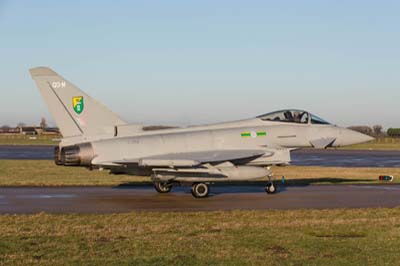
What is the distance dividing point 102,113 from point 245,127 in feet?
16.7

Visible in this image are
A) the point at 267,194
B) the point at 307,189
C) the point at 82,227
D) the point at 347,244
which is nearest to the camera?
the point at 347,244

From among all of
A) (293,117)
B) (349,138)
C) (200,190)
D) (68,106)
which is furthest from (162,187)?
(349,138)

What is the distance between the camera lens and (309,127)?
21.6 metres

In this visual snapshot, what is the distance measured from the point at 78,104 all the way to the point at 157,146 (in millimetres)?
2968

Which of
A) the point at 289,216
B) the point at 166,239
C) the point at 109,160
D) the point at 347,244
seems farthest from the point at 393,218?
the point at 109,160

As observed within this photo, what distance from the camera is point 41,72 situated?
1967 cm

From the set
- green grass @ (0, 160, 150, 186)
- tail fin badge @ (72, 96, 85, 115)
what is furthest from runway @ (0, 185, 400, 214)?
tail fin badge @ (72, 96, 85, 115)

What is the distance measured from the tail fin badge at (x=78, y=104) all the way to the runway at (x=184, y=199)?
2.88m

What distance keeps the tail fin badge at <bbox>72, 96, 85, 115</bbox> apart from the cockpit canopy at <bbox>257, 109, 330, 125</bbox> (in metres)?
6.48

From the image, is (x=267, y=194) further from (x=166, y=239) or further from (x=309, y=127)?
(x=166, y=239)

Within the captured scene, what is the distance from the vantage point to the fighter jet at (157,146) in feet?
63.1

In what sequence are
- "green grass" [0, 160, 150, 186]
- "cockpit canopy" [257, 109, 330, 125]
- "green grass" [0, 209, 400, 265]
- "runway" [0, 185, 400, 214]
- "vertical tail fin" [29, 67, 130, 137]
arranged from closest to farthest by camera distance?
"green grass" [0, 209, 400, 265]
"runway" [0, 185, 400, 214]
"vertical tail fin" [29, 67, 130, 137]
"cockpit canopy" [257, 109, 330, 125]
"green grass" [0, 160, 150, 186]

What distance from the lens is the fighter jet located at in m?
19.2

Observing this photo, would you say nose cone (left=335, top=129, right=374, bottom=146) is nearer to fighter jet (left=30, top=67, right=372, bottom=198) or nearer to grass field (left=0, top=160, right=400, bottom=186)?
fighter jet (left=30, top=67, right=372, bottom=198)
